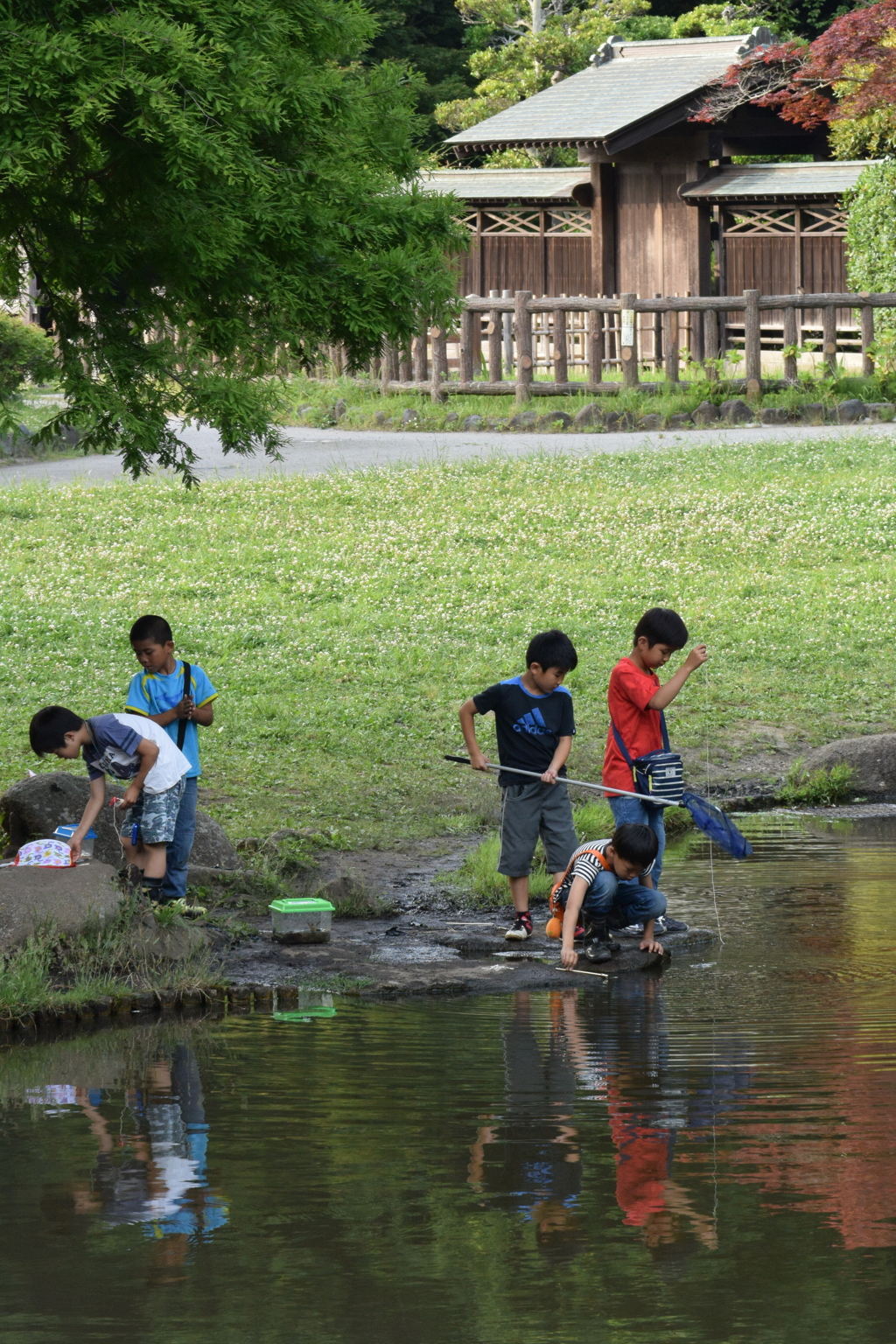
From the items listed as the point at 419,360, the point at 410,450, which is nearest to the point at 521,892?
the point at 410,450

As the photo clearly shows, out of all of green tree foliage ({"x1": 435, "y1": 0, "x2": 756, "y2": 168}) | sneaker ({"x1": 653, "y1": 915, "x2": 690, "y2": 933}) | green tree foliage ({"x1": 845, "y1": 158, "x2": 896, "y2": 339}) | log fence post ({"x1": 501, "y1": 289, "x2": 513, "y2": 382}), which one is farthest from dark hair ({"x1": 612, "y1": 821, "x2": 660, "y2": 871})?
green tree foliage ({"x1": 435, "y1": 0, "x2": 756, "y2": 168})

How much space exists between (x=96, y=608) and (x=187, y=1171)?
1036 cm

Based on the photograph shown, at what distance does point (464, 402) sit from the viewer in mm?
25750

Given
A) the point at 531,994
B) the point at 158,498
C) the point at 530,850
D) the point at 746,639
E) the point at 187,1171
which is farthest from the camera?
the point at 158,498

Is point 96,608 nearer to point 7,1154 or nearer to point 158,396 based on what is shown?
point 158,396

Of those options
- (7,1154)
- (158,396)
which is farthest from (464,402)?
(7,1154)

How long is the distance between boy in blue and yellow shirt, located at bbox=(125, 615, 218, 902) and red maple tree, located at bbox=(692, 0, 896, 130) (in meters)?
16.7

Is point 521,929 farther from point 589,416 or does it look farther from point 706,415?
point 706,415

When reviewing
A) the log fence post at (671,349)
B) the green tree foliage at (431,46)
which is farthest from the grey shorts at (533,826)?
the green tree foliage at (431,46)

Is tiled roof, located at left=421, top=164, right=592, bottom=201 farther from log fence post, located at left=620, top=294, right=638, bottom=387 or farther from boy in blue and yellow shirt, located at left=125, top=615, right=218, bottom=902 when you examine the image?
boy in blue and yellow shirt, located at left=125, top=615, right=218, bottom=902

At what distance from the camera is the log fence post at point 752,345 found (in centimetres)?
2380

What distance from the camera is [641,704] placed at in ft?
26.7

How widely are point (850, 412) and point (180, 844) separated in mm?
16918

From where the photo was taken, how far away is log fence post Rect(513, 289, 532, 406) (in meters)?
25.0
